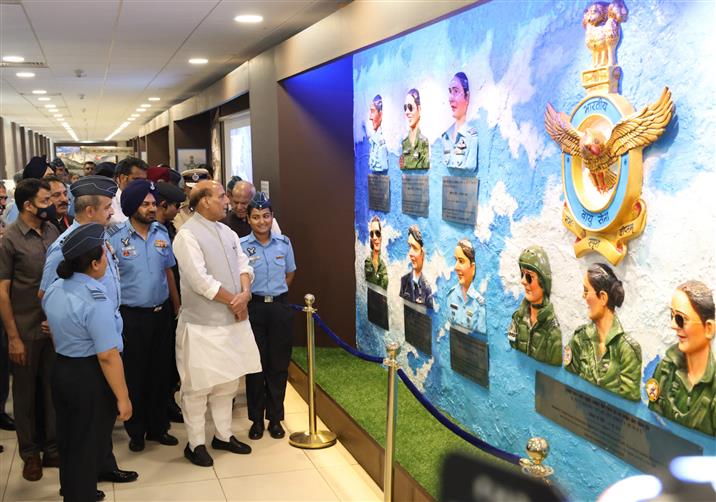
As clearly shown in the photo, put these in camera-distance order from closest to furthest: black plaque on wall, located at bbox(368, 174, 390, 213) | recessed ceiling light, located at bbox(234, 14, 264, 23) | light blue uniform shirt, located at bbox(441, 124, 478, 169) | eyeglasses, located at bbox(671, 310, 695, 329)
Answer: eyeglasses, located at bbox(671, 310, 695, 329) → light blue uniform shirt, located at bbox(441, 124, 478, 169) → black plaque on wall, located at bbox(368, 174, 390, 213) → recessed ceiling light, located at bbox(234, 14, 264, 23)

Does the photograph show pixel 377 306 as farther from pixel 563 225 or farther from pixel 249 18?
pixel 563 225

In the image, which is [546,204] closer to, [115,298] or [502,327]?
[502,327]

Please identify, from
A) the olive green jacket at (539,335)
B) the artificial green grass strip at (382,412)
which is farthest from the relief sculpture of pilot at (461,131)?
the artificial green grass strip at (382,412)

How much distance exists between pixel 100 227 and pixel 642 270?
2425mm

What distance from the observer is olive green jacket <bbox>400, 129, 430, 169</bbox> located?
17.0 ft

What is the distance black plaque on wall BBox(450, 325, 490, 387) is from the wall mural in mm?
15

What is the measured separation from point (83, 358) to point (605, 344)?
2.39 m

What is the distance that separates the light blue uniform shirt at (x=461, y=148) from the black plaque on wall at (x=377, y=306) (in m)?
1.71

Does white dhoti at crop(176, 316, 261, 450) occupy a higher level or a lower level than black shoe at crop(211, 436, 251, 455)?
higher

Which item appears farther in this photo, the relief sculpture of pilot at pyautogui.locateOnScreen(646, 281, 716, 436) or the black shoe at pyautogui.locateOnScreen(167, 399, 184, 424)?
the black shoe at pyautogui.locateOnScreen(167, 399, 184, 424)

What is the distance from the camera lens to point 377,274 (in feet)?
20.7

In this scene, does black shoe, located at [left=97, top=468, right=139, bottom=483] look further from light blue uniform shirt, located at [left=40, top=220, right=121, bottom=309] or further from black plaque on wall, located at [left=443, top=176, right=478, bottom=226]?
black plaque on wall, located at [left=443, top=176, right=478, bottom=226]

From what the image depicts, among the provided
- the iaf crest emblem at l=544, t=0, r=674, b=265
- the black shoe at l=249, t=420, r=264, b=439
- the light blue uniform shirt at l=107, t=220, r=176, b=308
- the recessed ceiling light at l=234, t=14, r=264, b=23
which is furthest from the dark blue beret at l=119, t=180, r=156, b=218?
the iaf crest emblem at l=544, t=0, r=674, b=265

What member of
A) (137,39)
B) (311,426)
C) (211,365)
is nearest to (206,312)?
(211,365)
